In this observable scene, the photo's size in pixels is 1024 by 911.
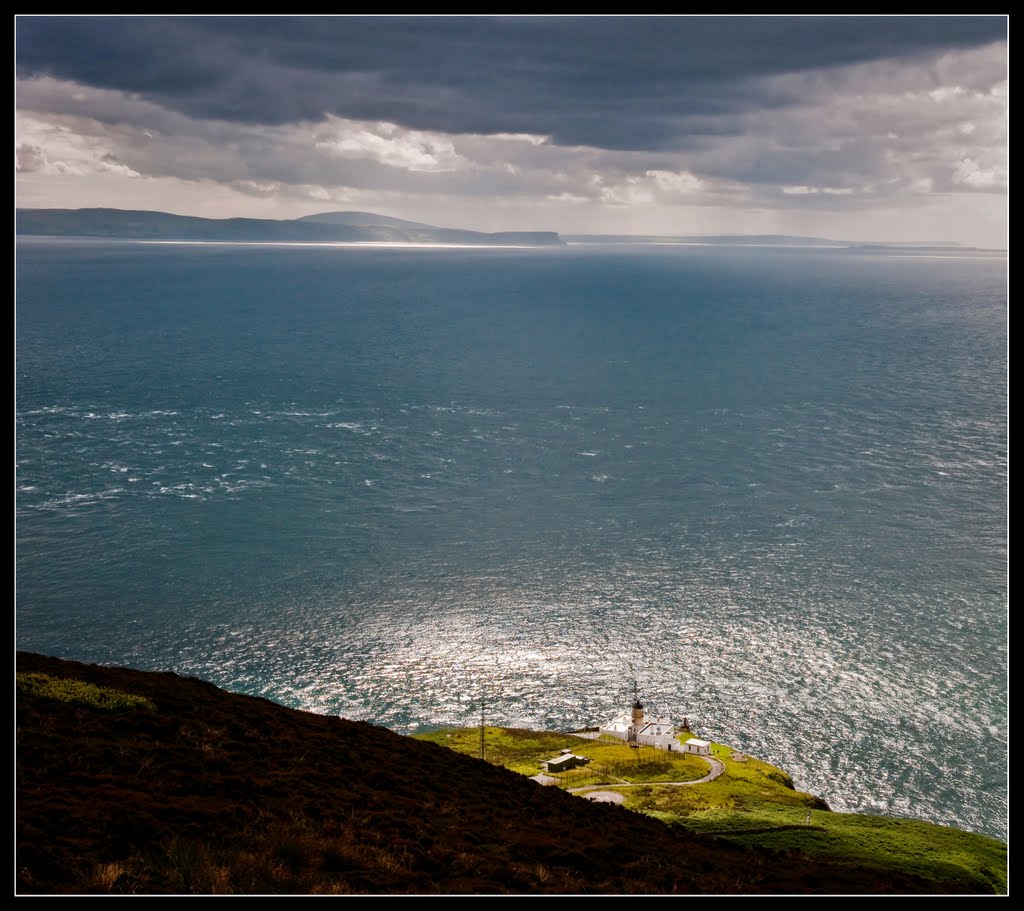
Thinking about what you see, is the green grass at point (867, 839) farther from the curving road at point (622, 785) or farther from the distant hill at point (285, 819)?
the curving road at point (622, 785)

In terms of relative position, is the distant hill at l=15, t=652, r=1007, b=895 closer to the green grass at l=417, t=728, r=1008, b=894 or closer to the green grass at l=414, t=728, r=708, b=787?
the green grass at l=417, t=728, r=1008, b=894

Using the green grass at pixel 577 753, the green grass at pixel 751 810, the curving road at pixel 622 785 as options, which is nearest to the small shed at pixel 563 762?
A: the green grass at pixel 577 753

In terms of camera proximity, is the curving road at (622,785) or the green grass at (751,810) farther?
the curving road at (622,785)

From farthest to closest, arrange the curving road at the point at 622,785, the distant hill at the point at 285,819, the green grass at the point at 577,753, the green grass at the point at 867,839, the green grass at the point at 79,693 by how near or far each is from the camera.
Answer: the green grass at the point at 577,753
the curving road at the point at 622,785
the green grass at the point at 867,839
the green grass at the point at 79,693
the distant hill at the point at 285,819

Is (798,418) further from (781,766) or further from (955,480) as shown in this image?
(781,766)

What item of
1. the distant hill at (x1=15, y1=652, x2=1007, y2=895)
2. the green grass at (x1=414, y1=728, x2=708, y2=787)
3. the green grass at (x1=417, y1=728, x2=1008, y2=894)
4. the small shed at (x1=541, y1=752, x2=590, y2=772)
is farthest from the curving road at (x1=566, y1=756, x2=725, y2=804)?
the distant hill at (x1=15, y1=652, x2=1007, y2=895)
